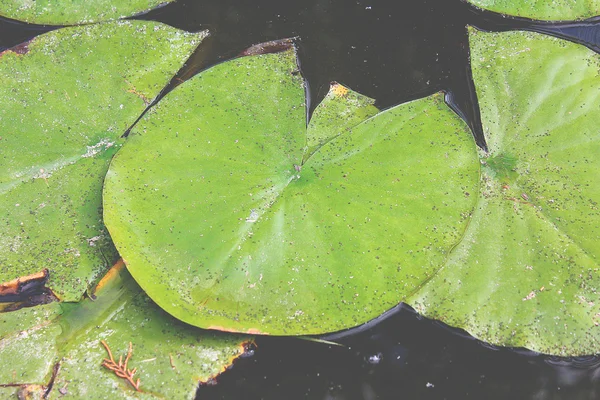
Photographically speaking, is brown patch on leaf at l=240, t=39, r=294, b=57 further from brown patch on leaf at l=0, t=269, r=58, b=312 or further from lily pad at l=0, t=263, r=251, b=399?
brown patch on leaf at l=0, t=269, r=58, b=312

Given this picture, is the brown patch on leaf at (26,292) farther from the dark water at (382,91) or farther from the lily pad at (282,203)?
the dark water at (382,91)

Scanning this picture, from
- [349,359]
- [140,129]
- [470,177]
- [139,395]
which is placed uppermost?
[140,129]

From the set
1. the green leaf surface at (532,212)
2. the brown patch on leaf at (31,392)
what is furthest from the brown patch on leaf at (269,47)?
the brown patch on leaf at (31,392)

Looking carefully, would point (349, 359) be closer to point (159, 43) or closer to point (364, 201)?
point (364, 201)

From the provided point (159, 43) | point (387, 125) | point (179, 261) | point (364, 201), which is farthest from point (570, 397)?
point (159, 43)

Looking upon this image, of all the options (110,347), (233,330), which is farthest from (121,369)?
(233,330)

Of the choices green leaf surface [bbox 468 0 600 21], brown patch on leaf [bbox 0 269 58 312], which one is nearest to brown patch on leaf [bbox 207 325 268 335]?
brown patch on leaf [bbox 0 269 58 312]

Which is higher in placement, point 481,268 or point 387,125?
point 387,125
